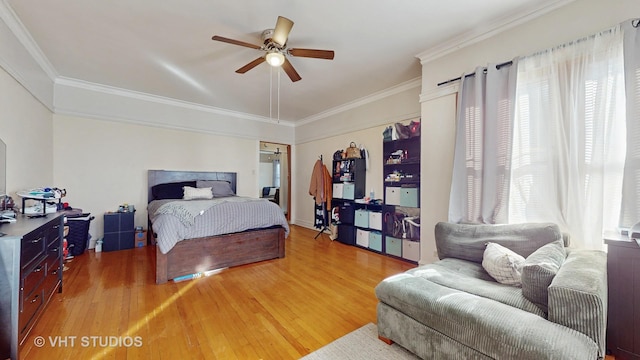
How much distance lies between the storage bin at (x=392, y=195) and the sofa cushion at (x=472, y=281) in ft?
5.13

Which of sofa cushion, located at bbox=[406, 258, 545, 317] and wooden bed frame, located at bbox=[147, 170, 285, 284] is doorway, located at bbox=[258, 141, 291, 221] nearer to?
wooden bed frame, located at bbox=[147, 170, 285, 284]

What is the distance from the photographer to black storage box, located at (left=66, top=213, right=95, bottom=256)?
3.51 meters

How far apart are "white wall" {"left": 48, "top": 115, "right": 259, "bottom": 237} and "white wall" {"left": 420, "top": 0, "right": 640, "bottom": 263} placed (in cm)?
418

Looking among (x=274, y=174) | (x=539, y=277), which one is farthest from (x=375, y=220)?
(x=274, y=174)

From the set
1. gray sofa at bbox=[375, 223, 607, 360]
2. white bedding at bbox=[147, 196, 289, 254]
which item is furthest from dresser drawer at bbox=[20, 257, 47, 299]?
gray sofa at bbox=[375, 223, 607, 360]

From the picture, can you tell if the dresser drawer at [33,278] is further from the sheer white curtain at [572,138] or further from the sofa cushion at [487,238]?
the sheer white curtain at [572,138]

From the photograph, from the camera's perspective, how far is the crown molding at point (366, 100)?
3780 mm

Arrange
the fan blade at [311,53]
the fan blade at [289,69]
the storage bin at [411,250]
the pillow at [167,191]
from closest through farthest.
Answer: the fan blade at [311,53] < the fan blade at [289,69] < the storage bin at [411,250] < the pillow at [167,191]

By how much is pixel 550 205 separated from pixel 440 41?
1.96m

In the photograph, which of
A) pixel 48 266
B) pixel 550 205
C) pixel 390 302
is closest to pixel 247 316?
pixel 390 302

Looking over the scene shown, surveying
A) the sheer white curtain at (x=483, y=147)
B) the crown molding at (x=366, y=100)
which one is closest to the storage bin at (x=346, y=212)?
the crown molding at (x=366, y=100)

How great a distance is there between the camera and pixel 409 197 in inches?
140

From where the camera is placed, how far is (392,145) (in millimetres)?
3875

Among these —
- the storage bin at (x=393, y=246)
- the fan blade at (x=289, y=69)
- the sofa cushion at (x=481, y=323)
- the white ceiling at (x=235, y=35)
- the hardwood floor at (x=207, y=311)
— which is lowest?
the hardwood floor at (x=207, y=311)
